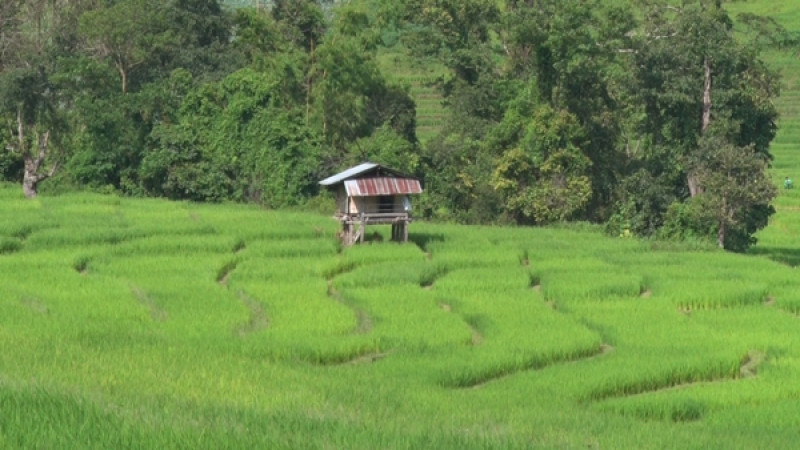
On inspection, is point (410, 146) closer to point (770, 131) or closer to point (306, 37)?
point (306, 37)

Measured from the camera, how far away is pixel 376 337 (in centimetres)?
1719

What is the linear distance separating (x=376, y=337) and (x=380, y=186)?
8847mm

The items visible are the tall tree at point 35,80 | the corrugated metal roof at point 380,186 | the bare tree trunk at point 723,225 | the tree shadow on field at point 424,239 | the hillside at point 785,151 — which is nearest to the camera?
the corrugated metal roof at point 380,186

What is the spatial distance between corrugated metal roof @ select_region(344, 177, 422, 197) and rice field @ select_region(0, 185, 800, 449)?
1124 mm

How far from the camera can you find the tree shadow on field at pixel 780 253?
2981 centimetres

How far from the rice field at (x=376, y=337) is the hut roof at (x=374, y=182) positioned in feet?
3.75

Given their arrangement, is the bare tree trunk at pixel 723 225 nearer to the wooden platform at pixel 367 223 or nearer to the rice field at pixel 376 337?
the rice field at pixel 376 337

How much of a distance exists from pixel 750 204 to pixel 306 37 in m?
16.6

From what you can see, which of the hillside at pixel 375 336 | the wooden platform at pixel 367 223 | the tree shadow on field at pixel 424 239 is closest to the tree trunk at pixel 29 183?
the hillside at pixel 375 336

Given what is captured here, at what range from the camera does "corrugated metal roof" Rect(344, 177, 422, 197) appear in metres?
25.5

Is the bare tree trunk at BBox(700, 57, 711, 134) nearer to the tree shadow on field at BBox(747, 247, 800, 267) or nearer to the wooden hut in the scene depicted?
the tree shadow on field at BBox(747, 247, 800, 267)

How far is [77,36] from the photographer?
39.7 metres

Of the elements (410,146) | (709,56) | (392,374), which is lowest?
(392,374)

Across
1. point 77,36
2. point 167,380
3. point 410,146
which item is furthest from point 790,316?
point 77,36
